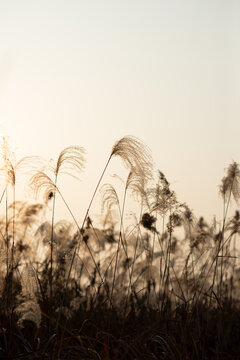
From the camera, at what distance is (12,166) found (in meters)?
4.39

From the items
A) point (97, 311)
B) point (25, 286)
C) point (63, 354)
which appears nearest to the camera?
point (63, 354)

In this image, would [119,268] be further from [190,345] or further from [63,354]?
[63,354]

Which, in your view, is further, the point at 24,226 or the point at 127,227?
the point at 24,226

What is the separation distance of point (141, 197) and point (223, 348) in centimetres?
162

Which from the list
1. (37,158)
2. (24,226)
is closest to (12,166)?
(37,158)

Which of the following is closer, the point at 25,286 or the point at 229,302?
the point at 25,286

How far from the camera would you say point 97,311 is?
5.31 metres

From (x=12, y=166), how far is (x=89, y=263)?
3.07 meters

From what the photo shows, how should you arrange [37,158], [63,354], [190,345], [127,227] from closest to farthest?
[63,354] → [37,158] → [190,345] → [127,227]

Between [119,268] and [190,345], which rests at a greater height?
[119,268]

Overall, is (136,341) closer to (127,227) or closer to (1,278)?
(1,278)

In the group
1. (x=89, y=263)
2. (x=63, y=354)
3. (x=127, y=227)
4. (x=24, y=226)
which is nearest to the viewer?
(x=63, y=354)

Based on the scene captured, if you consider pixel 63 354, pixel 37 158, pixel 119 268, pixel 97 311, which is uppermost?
pixel 37 158

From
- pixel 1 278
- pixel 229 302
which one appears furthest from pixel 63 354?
pixel 229 302
